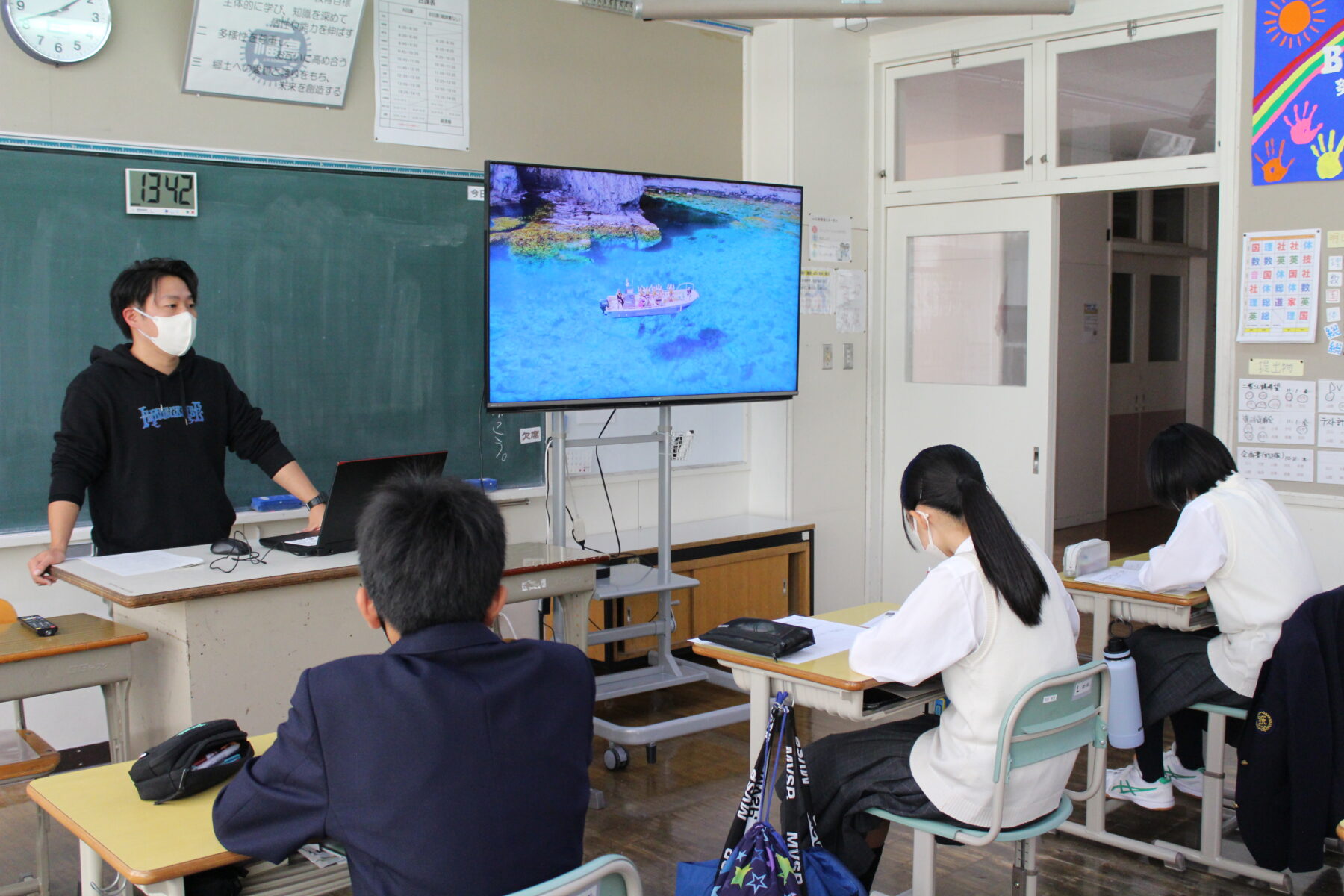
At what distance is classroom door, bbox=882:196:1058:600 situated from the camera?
5293mm

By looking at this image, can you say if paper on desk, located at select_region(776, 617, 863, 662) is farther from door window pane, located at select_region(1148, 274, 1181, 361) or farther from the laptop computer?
door window pane, located at select_region(1148, 274, 1181, 361)

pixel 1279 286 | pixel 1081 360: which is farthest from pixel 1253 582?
pixel 1081 360

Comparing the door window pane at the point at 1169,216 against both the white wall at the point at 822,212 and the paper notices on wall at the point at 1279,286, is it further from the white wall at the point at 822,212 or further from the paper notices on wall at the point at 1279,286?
the paper notices on wall at the point at 1279,286

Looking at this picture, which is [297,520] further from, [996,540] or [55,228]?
[996,540]

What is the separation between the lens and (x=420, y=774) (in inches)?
58.1

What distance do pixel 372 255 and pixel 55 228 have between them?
106cm

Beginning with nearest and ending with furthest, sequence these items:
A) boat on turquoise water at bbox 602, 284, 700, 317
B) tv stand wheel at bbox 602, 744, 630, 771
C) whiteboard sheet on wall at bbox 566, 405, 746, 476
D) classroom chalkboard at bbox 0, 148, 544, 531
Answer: classroom chalkboard at bbox 0, 148, 544, 531, tv stand wheel at bbox 602, 744, 630, 771, boat on turquoise water at bbox 602, 284, 700, 317, whiteboard sheet on wall at bbox 566, 405, 746, 476

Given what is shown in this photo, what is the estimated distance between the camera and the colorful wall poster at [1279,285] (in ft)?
14.3

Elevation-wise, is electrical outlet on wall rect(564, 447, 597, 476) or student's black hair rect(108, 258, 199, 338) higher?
student's black hair rect(108, 258, 199, 338)

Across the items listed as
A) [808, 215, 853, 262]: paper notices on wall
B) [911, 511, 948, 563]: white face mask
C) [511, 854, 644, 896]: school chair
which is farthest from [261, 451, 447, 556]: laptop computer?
[808, 215, 853, 262]: paper notices on wall

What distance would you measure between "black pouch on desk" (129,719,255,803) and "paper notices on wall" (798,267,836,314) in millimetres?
4021

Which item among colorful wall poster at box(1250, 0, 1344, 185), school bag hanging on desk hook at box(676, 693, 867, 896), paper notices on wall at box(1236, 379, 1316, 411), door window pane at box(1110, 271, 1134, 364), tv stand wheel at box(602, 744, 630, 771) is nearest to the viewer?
school bag hanging on desk hook at box(676, 693, 867, 896)

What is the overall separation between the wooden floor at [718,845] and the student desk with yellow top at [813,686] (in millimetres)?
731

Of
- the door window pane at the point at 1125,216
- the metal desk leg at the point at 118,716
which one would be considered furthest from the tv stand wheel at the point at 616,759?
the door window pane at the point at 1125,216
